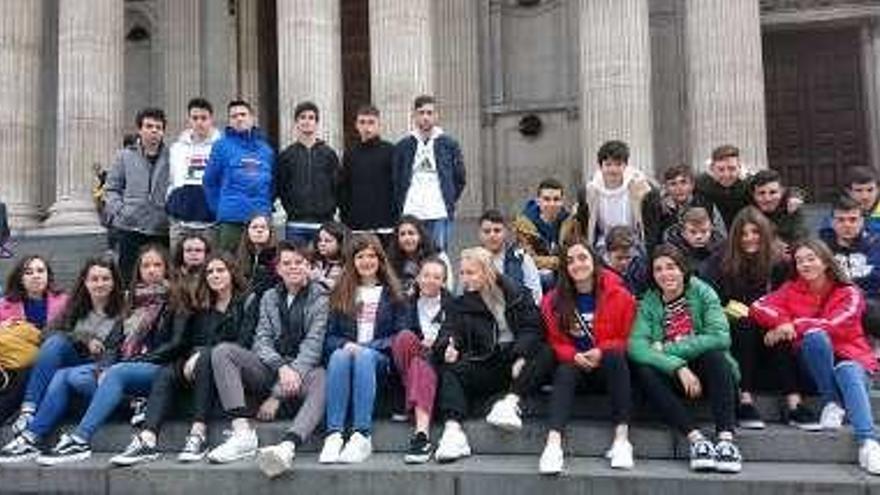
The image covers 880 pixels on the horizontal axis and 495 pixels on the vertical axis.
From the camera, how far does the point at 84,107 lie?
19.8 metres

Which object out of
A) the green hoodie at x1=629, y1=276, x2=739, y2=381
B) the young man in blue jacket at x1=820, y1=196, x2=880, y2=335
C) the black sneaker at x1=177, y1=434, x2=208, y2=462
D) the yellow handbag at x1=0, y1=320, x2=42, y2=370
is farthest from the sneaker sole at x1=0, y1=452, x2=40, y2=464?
the young man in blue jacket at x1=820, y1=196, x2=880, y2=335

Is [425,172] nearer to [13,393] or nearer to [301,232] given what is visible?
[301,232]

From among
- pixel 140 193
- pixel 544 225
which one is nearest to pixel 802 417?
pixel 544 225

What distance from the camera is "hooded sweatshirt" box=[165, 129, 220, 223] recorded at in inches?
433

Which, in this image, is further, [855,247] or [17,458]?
[855,247]

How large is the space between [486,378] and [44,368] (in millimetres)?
3910

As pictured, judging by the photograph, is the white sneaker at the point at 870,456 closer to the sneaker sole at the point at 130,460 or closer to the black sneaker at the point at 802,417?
the black sneaker at the point at 802,417

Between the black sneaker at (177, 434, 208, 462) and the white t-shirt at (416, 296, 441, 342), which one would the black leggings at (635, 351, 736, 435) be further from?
the black sneaker at (177, 434, 208, 462)

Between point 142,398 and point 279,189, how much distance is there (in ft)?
9.50

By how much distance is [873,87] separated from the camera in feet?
72.5

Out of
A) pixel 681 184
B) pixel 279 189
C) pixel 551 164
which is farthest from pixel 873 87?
pixel 279 189

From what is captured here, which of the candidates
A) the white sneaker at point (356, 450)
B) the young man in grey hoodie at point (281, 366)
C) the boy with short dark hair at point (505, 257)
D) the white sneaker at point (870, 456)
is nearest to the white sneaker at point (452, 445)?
the white sneaker at point (356, 450)

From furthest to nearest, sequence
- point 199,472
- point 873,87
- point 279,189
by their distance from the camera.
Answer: point 873,87
point 279,189
point 199,472

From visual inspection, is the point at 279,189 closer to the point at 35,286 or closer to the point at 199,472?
the point at 35,286
